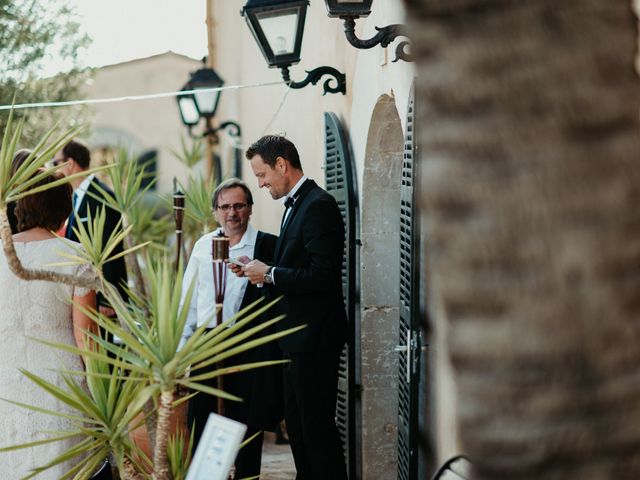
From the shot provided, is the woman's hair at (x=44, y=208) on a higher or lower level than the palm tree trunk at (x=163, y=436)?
higher

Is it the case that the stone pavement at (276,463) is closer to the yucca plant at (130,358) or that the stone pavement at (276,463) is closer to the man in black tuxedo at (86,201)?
the man in black tuxedo at (86,201)

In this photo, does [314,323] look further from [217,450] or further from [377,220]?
[217,450]

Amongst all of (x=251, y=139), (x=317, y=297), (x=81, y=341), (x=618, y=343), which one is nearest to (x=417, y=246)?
(x=317, y=297)

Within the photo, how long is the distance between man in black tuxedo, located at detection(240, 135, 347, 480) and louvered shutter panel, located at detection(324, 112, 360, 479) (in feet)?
3.21

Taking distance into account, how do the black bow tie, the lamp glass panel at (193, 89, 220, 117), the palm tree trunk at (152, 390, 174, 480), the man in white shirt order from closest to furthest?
the palm tree trunk at (152, 390, 174, 480) → the black bow tie → the man in white shirt → the lamp glass panel at (193, 89, 220, 117)

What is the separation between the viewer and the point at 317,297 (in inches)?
187

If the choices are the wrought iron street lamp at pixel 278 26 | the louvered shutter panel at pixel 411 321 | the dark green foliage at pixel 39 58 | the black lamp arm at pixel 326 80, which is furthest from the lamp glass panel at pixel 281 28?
the dark green foliage at pixel 39 58

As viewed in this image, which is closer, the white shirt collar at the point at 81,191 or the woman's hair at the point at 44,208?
the woman's hair at the point at 44,208

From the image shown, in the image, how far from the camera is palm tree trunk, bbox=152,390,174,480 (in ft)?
9.29

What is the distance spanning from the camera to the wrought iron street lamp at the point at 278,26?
582 cm

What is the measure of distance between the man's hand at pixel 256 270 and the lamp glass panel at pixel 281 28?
1.69 m

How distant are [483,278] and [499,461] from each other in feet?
0.79

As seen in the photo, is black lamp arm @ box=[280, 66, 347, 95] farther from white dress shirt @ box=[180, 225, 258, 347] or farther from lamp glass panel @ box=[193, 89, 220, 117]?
lamp glass panel @ box=[193, 89, 220, 117]

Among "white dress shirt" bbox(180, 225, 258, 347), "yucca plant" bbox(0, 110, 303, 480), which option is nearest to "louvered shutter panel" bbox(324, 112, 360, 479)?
"white dress shirt" bbox(180, 225, 258, 347)
